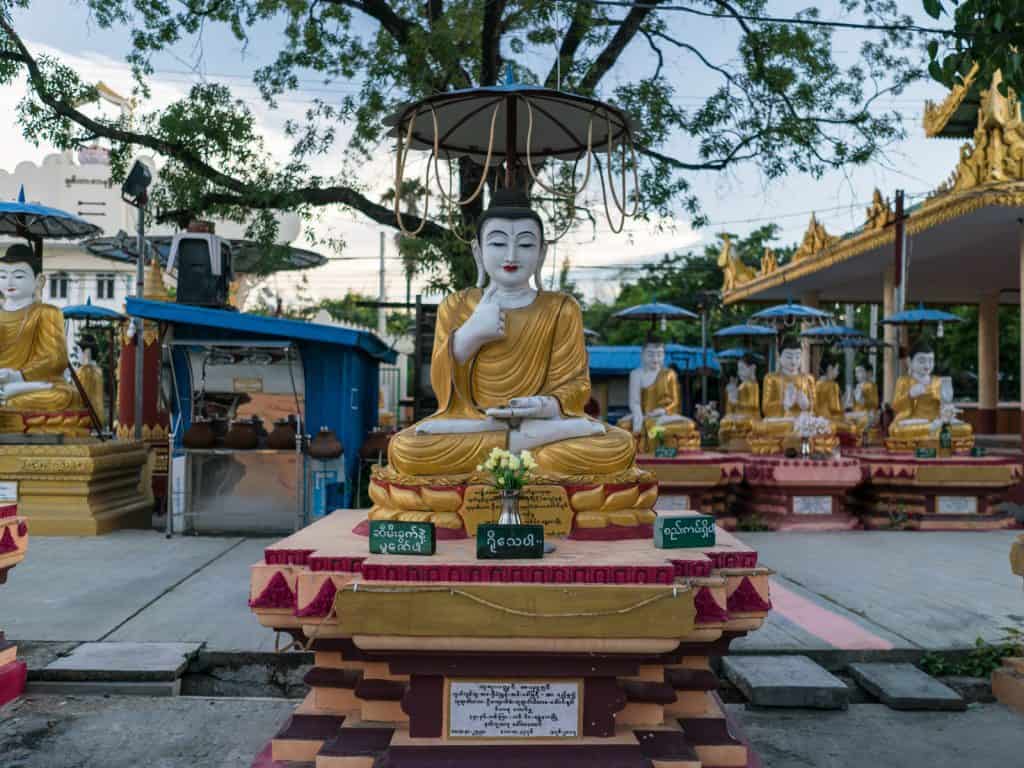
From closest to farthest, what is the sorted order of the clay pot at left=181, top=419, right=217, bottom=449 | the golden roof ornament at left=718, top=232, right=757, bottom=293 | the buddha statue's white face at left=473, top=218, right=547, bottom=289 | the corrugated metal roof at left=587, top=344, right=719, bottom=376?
the buddha statue's white face at left=473, top=218, right=547, bottom=289
the clay pot at left=181, top=419, right=217, bottom=449
the golden roof ornament at left=718, top=232, right=757, bottom=293
the corrugated metal roof at left=587, top=344, right=719, bottom=376

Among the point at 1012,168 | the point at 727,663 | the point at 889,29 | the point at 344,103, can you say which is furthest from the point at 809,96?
the point at 727,663

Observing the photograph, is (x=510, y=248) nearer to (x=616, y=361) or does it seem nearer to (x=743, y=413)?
(x=743, y=413)

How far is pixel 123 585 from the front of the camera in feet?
22.0

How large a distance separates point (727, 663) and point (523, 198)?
9.11 feet

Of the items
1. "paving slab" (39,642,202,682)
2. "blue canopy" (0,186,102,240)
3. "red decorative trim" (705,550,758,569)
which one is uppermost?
"blue canopy" (0,186,102,240)

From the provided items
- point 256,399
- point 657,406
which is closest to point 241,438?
point 256,399

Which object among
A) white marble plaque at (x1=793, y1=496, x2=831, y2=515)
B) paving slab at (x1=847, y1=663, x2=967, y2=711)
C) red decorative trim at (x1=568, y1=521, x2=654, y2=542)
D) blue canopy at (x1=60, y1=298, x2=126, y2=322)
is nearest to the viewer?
red decorative trim at (x1=568, y1=521, x2=654, y2=542)

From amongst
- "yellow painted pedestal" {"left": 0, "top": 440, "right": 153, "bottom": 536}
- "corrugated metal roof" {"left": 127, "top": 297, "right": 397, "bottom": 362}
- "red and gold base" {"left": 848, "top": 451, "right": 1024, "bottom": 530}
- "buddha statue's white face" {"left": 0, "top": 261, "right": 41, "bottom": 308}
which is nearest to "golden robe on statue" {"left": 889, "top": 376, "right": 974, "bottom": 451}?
"red and gold base" {"left": 848, "top": 451, "right": 1024, "bottom": 530}

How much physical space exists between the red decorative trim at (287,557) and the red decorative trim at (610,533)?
1.22 meters

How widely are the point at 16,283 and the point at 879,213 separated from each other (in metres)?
13.5

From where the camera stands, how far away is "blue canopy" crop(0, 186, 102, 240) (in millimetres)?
8891

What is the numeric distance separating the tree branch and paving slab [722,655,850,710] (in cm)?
724

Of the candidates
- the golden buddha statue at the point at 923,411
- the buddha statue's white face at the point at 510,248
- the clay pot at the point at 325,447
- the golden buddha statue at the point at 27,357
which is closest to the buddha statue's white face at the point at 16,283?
the golden buddha statue at the point at 27,357

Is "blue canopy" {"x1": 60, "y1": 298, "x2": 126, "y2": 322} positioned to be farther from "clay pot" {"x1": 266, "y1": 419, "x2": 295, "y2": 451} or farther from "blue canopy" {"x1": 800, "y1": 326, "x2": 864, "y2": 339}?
"blue canopy" {"x1": 800, "y1": 326, "x2": 864, "y2": 339}
